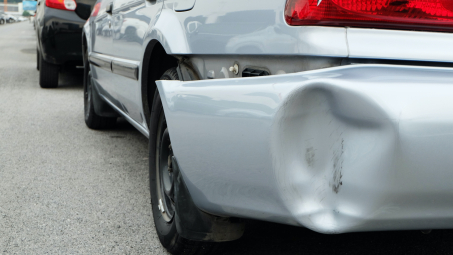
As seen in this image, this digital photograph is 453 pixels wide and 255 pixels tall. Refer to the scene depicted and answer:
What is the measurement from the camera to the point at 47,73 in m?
6.98

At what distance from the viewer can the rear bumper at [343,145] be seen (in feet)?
4.03

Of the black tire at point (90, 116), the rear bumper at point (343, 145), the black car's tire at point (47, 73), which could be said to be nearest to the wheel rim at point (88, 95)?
the black tire at point (90, 116)

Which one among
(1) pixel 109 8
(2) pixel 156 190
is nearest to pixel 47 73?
(1) pixel 109 8

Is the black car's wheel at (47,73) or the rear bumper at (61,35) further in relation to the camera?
the black car's wheel at (47,73)

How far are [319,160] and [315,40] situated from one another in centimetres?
32

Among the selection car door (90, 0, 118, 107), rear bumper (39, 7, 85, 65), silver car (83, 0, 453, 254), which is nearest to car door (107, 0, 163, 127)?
car door (90, 0, 118, 107)

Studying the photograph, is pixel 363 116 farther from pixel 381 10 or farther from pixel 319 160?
pixel 381 10

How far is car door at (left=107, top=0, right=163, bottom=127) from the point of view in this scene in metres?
2.47

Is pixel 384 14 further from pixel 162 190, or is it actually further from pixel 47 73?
pixel 47 73

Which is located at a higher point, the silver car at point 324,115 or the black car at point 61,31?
the silver car at point 324,115

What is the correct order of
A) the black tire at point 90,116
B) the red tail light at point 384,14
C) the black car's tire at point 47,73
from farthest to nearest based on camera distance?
1. the black car's tire at point 47,73
2. the black tire at point 90,116
3. the red tail light at point 384,14

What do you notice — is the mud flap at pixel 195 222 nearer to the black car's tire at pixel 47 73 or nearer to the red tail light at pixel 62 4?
the red tail light at pixel 62 4

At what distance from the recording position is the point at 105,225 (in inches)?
94.6

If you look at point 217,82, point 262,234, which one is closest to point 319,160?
point 217,82
